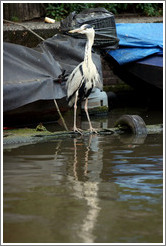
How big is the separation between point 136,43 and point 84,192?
20.4ft

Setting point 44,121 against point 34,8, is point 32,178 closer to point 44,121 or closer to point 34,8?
point 44,121

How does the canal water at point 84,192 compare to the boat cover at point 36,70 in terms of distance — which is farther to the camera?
the boat cover at point 36,70

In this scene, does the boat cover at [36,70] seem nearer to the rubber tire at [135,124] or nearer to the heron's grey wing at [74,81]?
the heron's grey wing at [74,81]

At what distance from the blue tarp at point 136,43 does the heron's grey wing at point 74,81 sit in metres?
2.36

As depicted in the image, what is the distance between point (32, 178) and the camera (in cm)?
526

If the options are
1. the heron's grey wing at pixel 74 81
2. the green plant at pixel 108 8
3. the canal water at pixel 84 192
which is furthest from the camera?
the green plant at pixel 108 8

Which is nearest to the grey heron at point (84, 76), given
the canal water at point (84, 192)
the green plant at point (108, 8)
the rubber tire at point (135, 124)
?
the rubber tire at point (135, 124)

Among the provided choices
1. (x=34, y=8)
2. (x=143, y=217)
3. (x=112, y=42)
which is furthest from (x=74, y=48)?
(x=143, y=217)

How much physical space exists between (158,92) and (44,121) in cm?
305

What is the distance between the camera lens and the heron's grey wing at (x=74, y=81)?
8.13 metres

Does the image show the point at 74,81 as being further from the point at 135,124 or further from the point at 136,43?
the point at 136,43

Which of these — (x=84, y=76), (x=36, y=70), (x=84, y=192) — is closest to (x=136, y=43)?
(x=84, y=76)

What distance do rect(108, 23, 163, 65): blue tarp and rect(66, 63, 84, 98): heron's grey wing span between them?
2.36m

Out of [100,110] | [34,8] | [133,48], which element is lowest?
[100,110]
